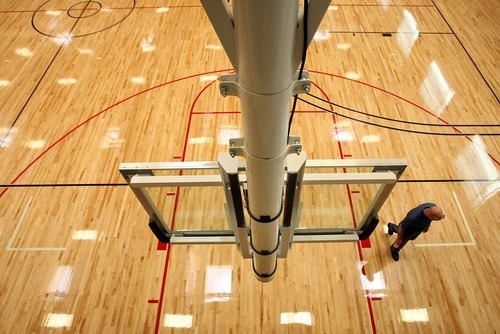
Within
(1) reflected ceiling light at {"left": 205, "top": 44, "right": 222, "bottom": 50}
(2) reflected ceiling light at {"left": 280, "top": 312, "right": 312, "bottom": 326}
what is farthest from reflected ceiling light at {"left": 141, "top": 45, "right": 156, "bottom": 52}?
(2) reflected ceiling light at {"left": 280, "top": 312, "right": 312, "bottom": 326}

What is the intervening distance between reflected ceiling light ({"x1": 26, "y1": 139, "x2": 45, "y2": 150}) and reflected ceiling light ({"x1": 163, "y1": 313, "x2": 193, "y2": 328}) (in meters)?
3.83

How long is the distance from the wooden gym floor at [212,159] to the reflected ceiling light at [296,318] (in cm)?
2

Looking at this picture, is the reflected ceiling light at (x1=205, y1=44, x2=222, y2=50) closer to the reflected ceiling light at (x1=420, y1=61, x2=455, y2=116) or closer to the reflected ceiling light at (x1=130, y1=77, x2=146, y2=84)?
the reflected ceiling light at (x1=130, y1=77, x2=146, y2=84)

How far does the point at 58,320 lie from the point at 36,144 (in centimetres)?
317

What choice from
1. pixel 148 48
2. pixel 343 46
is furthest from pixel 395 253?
pixel 148 48

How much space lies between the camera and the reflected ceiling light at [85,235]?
4.40 m

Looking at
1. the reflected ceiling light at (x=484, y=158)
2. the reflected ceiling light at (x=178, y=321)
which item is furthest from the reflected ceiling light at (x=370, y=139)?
the reflected ceiling light at (x=178, y=321)

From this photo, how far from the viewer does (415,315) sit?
12.3 feet


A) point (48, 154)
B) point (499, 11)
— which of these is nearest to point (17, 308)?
point (48, 154)

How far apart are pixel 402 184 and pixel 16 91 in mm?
7609

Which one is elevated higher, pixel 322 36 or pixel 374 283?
pixel 322 36

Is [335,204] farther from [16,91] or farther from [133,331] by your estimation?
[16,91]

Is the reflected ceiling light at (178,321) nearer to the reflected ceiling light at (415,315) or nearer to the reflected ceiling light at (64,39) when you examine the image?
the reflected ceiling light at (415,315)

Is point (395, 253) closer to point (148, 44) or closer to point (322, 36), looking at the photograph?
point (322, 36)
